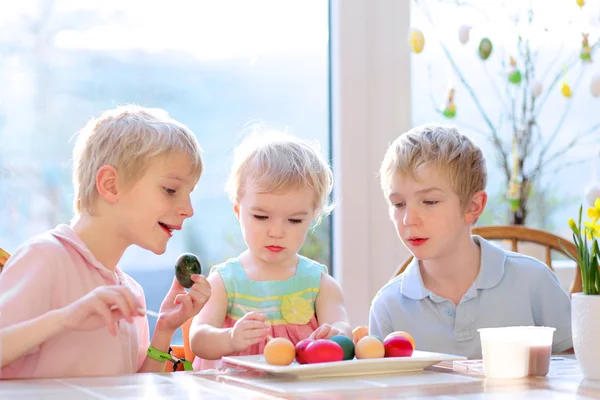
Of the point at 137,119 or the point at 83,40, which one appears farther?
the point at 83,40

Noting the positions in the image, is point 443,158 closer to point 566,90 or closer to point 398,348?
point 398,348

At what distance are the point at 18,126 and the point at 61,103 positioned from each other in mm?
126

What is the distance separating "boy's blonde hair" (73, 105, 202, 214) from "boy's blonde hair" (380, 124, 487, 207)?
0.47 meters

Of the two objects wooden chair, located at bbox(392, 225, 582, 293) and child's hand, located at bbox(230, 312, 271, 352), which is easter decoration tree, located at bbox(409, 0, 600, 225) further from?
child's hand, located at bbox(230, 312, 271, 352)

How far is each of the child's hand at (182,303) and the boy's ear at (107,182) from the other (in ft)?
0.66

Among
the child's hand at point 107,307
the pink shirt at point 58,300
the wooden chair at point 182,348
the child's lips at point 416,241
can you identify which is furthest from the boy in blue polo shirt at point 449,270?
the child's hand at point 107,307

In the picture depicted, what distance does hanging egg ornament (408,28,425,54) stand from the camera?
2.45 metres

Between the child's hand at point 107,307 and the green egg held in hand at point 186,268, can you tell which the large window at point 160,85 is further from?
the child's hand at point 107,307

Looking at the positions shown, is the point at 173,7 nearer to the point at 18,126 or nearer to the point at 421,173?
the point at 18,126

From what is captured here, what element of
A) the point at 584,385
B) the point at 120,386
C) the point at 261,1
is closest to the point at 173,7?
the point at 261,1

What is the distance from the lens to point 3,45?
2.19m

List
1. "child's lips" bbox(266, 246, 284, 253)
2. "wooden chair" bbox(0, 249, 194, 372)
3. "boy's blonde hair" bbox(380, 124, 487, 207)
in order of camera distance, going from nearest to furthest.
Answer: "wooden chair" bbox(0, 249, 194, 372)
"child's lips" bbox(266, 246, 284, 253)
"boy's blonde hair" bbox(380, 124, 487, 207)

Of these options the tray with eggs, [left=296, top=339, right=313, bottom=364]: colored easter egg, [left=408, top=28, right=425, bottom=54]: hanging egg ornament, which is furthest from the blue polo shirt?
[left=408, top=28, right=425, bottom=54]: hanging egg ornament

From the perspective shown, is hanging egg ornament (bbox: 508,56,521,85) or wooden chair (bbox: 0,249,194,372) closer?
wooden chair (bbox: 0,249,194,372)
